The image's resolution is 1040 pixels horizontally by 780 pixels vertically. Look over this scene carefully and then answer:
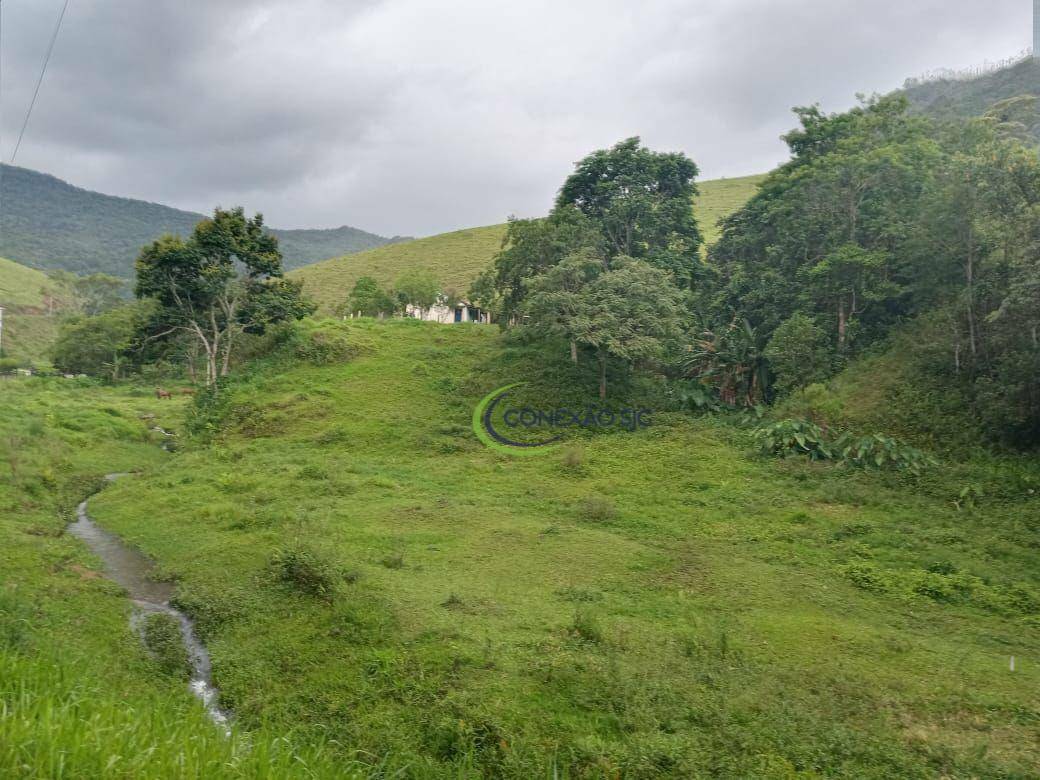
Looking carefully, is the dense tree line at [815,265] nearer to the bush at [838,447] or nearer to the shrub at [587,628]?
the bush at [838,447]

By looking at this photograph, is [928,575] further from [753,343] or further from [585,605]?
[753,343]

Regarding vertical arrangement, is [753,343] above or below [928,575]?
above

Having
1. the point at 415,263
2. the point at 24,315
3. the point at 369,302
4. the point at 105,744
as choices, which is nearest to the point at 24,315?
the point at 24,315

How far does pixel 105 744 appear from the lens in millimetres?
3807

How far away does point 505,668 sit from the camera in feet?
28.7

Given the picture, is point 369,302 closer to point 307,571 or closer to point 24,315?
point 307,571

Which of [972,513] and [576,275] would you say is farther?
[576,275]

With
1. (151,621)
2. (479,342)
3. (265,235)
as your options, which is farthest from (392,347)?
(151,621)

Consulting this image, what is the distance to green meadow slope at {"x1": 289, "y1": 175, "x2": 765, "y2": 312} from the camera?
70.2m

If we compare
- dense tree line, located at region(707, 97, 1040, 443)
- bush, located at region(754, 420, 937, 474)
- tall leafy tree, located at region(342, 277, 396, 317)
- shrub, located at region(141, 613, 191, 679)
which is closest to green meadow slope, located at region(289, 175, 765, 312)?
tall leafy tree, located at region(342, 277, 396, 317)

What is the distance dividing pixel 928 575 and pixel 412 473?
1381 cm

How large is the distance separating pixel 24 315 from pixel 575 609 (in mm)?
86468

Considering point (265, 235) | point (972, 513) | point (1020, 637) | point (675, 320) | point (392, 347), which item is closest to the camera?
point (1020, 637)

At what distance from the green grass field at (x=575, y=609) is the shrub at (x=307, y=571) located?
0.05m
